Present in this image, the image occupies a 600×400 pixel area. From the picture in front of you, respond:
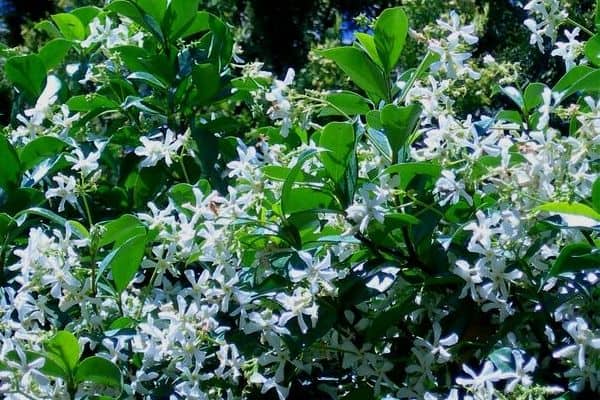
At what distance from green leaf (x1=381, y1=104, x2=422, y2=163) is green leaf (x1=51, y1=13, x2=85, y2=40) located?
37.0 inches

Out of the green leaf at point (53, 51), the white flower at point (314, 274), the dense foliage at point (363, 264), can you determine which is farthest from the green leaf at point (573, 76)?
the green leaf at point (53, 51)

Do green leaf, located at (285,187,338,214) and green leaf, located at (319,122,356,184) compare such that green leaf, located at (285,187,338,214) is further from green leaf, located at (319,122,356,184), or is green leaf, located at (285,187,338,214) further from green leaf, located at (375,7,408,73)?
green leaf, located at (375,7,408,73)

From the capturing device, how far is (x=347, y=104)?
1.43m

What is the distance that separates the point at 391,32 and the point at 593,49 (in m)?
0.31

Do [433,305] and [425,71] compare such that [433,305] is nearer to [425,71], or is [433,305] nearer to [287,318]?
[287,318]

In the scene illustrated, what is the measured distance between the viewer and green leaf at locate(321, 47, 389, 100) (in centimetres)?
133

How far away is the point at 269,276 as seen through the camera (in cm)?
127

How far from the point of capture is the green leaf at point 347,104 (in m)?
1.41

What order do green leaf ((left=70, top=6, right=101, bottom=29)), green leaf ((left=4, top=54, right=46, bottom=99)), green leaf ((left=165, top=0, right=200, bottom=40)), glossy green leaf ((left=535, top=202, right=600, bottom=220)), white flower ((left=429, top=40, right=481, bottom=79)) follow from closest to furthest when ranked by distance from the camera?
glossy green leaf ((left=535, top=202, right=600, bottom=220)) → white flower ((left=429, top=40, right=481, bottom=79)) → green leaf ((left=165, top=0, right=200, bottom=40)) → green leaf ((left=4, top=54, right=46, bottom=99)) → green leaf ((left=70, top=6, right=101, bottom=29))

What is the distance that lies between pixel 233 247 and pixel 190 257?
0.36 ft

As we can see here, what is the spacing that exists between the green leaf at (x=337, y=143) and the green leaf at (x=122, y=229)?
314 millimetres

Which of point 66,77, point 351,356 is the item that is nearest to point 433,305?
point 351,356

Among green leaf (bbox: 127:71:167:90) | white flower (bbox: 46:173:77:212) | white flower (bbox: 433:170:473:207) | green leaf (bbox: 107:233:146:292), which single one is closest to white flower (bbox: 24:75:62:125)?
green leaf (bbox: 127:71:167:90)

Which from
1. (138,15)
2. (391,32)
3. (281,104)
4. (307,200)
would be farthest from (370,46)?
(138,15)
